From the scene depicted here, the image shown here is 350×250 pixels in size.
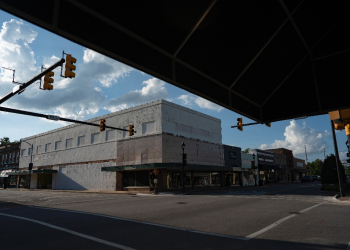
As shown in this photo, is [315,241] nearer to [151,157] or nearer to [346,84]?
[346,84]

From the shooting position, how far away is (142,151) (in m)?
33.2

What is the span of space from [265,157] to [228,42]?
60.0 m

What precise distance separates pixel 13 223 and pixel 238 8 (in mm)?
10763

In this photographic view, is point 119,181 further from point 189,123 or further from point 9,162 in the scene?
point 9,162

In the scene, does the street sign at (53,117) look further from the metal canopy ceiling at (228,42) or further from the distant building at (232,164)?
the distant building at (232,164)

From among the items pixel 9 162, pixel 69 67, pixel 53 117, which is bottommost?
pixel 9 162

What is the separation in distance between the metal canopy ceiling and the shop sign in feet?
178

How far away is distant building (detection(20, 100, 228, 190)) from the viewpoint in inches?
1268

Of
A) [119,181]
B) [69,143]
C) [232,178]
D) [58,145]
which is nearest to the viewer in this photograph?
[119,181]

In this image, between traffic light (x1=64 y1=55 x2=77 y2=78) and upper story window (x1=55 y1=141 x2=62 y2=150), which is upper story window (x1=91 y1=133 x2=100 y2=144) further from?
traffic light (x1=64 y1=55 x2=77 y2=78)

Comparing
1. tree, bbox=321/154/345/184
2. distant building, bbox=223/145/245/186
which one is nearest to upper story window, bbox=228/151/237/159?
distant building, bbox=223/145/245/186

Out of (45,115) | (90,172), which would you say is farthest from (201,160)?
(45,115)

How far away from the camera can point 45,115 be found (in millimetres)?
15047

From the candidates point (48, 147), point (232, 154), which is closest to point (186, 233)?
point (232, 154)
